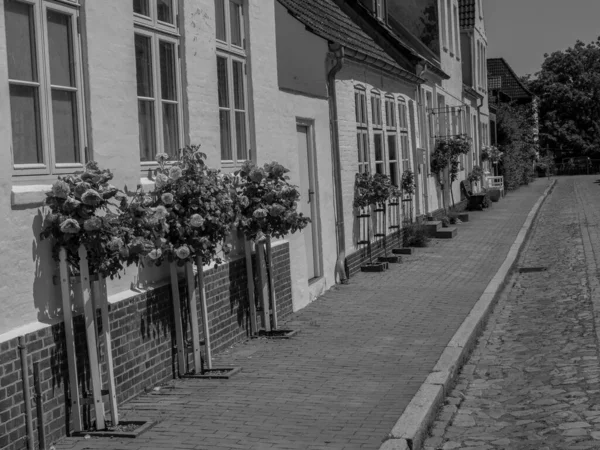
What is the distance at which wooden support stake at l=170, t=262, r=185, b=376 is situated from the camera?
26.4 feet

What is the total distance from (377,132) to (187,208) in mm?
10357

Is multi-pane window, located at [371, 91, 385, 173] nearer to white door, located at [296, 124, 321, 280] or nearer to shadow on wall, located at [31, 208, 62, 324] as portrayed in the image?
white door, located at [296, 124, 321, 280]

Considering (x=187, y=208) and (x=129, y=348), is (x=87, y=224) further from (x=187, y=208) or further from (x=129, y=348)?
(x=187, y=208)

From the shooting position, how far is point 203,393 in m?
7.55

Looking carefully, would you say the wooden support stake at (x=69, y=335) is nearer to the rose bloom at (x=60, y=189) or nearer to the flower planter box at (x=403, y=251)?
the rose bloom at (x=60, y=189)

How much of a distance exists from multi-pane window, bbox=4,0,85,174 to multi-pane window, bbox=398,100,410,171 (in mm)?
13743

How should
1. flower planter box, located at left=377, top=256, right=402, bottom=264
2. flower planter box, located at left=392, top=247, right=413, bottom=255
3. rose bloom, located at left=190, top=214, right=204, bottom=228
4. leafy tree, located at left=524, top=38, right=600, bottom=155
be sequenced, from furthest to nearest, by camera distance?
1. leafy tree, located at left=524, top=38, right=600, bottom=155
2. flower planter box, located at left=392, top=247, right=413, bottom=255
3. flower planter box, located at left=377, top=256, right=402, bottom=264
4. rose bloom, located at left=190, top=214, right=204, bottom=228

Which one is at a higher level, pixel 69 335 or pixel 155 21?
pixel 155 21

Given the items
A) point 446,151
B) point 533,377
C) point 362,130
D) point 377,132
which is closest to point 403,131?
point 377,132

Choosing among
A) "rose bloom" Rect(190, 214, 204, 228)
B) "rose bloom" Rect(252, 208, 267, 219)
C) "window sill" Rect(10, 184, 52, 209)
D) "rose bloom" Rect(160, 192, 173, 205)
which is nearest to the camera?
"window sill" Rect(10, 184, 52, 209)

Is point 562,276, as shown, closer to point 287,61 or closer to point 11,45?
point 287,61

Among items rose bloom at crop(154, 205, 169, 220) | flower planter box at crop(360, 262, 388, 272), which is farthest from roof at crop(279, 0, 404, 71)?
rose bloom at crop(154, 205, 169, 220)

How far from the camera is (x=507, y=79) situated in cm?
7444

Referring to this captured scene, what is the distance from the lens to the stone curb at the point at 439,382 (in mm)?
6152
